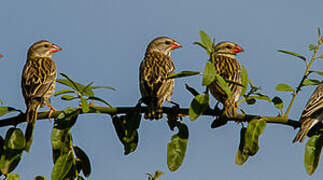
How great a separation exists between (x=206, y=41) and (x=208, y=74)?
1.01ft

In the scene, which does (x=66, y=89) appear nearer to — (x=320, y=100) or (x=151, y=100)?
(x=151, y=100)

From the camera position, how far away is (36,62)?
788 centimetres

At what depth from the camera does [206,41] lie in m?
3.47

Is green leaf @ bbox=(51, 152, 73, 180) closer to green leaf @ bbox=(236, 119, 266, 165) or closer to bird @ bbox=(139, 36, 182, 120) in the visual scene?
bird @ bbox=(139, 36, 182, 120)

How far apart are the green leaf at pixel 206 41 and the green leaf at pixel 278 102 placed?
0.91 metres

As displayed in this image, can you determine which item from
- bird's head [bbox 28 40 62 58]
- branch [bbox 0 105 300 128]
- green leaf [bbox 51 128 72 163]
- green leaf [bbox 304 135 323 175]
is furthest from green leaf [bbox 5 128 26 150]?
bird's head [bbox 28 40 62 58]

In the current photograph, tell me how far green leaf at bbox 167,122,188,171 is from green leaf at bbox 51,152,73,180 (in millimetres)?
716

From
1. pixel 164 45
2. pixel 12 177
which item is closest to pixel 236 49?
pixel 164 45

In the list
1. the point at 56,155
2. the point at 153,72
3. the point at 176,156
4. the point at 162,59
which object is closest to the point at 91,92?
the point at 56,155

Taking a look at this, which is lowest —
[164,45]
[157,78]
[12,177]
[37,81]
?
[12,177]

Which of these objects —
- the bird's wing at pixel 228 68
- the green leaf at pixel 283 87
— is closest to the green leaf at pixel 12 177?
the green leaf at pixel 283 87

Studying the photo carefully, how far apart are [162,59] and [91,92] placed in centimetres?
345

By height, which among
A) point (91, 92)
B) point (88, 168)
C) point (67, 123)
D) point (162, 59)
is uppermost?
point (162, 59)

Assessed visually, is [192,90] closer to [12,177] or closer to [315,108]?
[12,177]
